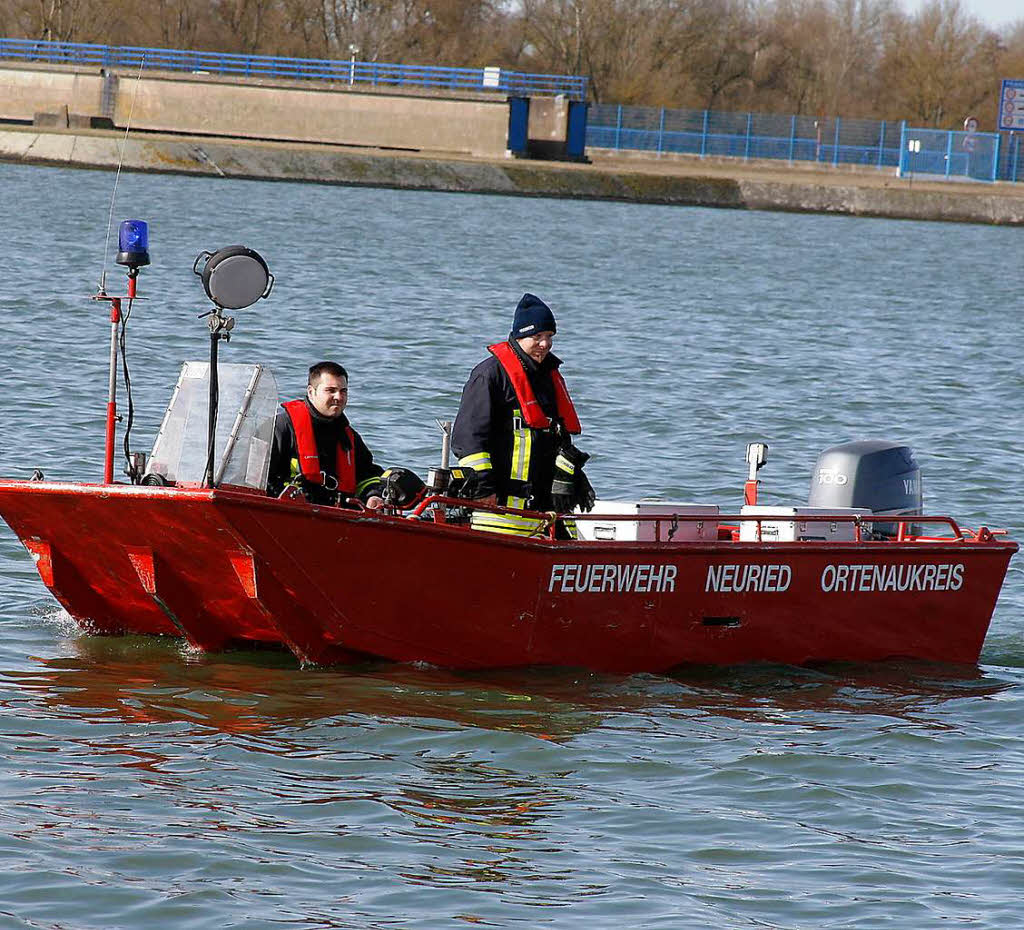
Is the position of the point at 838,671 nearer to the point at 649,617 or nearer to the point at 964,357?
the point at 649,617

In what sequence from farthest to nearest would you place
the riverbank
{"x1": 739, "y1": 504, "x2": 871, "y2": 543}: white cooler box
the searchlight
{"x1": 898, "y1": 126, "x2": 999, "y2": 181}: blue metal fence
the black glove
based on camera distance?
1. {"x1": 898, "y1": 126, "x2": 999, "y2": 181}: blue metal fence
2. the riverbank
3. {"x1": 739, "y1": 504, "x2": 871, "y2": 543}: white cooler box
4. the black glove
5. the searchlight

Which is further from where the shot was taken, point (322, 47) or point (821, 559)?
point (322, 47)

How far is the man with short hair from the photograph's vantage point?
808 centimetres

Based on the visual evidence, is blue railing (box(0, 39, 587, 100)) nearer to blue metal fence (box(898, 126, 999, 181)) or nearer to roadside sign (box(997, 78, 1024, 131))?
blue metal fence (box(898, 126, 999, 181))

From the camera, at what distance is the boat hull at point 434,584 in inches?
303

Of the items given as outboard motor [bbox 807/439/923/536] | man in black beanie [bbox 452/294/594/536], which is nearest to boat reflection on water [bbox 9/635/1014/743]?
man in black beanie [bbox 452/294/594/536]

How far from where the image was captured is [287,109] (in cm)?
5741

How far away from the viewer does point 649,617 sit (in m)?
8.57

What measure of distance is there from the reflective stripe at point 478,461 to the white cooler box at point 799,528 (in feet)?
4.57

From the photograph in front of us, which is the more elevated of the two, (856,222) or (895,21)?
(895,21)

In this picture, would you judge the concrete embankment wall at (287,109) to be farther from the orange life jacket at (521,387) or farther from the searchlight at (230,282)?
the searchlight at (230,282)

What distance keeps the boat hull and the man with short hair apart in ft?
1.34

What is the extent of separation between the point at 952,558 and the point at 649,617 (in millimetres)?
1840

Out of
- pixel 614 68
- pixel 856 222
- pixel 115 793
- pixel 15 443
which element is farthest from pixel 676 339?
pixel 614 68
